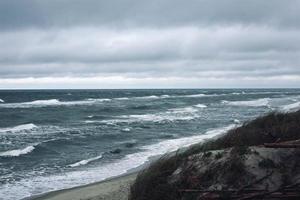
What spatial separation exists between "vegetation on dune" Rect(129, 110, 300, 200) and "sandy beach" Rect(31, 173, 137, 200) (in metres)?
2.70

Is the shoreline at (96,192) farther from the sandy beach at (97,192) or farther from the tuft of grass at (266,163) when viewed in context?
the tuft of grass at (266,163)

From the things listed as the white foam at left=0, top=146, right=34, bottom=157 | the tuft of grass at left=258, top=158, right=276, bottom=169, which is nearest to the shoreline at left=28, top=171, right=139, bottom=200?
the tuft of grass at left=258, top=158, right=276, bottom=169

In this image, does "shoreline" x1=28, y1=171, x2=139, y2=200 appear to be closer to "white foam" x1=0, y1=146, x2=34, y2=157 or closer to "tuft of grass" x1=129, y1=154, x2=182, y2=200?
"tuft of grass" x1=129, y1=154, x2=182, y2=200

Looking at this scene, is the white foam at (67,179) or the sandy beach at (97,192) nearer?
the sandy beach at (97,192)

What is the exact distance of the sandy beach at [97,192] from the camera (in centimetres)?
1470

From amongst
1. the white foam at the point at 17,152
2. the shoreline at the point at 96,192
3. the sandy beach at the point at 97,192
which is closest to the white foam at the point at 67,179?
the shoreline at the point at 96,192

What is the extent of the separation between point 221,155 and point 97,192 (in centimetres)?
642

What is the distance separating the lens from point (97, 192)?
15711 millimetres

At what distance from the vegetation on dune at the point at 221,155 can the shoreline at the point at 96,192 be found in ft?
8.85

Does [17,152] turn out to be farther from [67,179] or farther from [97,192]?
[97,192]

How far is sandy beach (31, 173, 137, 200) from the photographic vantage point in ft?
48.2

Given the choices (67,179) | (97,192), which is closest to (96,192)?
(97,192)

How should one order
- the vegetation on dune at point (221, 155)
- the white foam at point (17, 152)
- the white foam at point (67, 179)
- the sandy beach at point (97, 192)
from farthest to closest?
the white foam at point (17, 152) < the white foam at point (67, 179) < the sandy beach at point (97, 192) < the vegetation on dune at point (221, 155)

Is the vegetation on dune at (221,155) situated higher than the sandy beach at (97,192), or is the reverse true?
the vegetation on dune at (221,155)
